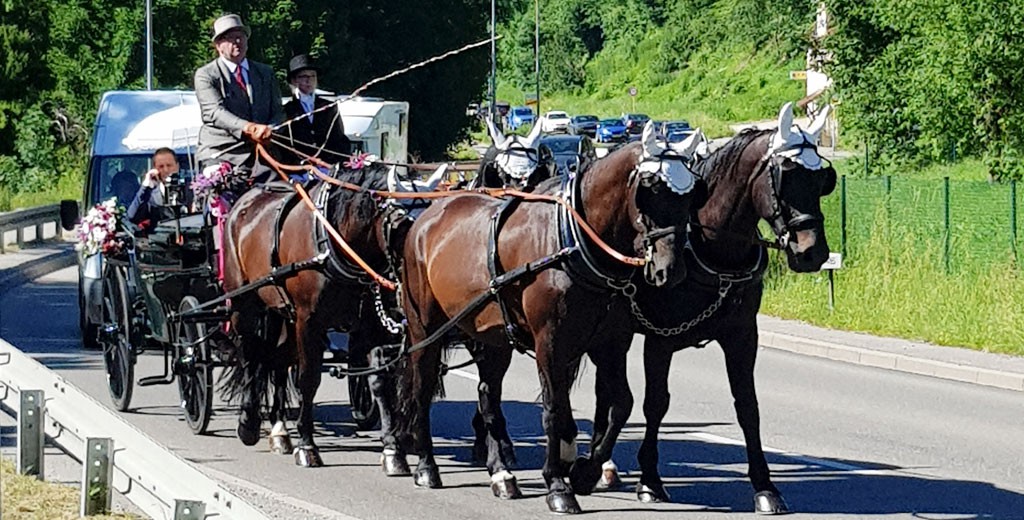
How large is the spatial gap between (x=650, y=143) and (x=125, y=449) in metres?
3.06

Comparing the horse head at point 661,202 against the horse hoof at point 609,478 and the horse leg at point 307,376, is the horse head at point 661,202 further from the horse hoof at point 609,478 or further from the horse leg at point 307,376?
the horse leg at point 307,376

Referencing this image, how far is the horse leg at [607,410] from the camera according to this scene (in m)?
10.3

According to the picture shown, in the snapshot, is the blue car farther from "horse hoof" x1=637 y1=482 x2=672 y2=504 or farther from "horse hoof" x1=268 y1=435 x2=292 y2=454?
"horse hoof" x1=637 y1=482 x2=672 y2=504

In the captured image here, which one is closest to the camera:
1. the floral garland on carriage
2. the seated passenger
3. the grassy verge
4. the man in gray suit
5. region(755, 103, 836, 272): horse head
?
the grassy verge

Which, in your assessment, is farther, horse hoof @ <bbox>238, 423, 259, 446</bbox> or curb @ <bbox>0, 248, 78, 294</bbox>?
curb @ <bbox>0, 248, 78, 294</bbox>

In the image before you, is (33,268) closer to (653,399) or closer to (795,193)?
(653,399)

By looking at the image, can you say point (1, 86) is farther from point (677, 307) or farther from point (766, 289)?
point (677, 307)

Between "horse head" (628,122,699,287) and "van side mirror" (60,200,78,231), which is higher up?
"horse head" (628,122,699,287)

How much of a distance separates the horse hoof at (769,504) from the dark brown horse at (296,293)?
10.1 feet

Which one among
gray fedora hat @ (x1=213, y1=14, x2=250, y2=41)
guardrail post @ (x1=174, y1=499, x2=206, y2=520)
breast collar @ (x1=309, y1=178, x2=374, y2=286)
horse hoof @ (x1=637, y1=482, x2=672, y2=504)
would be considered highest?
gray fedora hat @ (x1=213, y1=14, x2=250, y2=41)

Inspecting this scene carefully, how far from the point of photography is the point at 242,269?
1284cm

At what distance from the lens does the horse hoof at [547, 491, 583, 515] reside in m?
10.0

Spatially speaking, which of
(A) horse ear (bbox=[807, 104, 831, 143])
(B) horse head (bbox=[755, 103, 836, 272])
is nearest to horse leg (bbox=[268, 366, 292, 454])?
(B) horse head (bbox=[755, 103, 836, 272])

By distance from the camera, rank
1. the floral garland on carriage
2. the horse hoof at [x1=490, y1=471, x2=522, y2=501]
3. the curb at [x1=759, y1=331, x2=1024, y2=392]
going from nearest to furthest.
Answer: the horse hoof at [x1=490, y1=471, x2=522, y2=501] < the floral garland on carriage < the curb at [x1=759, y1=331, x2=1024, y2=392]
